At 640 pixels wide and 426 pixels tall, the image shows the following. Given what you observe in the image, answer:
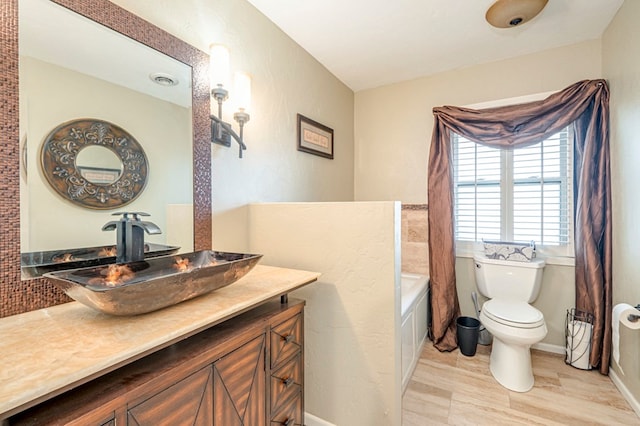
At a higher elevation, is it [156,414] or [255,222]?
[255,222]

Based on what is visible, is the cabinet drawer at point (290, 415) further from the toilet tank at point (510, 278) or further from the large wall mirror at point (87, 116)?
the toilet tank at point (510, 278)

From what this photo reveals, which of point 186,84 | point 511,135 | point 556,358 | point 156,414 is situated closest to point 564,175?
point 511,135

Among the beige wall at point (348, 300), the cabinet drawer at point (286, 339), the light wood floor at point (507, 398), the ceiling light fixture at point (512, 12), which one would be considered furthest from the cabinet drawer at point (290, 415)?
the ceiling light fixture at point (512, 12)

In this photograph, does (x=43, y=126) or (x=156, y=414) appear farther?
(x=43, y=126)

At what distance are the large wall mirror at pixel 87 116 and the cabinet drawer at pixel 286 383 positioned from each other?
2.39 ft

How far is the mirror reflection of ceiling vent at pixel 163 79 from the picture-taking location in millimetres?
1323

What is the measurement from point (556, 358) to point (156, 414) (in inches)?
113

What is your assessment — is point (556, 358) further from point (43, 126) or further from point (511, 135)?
point (43, 126)

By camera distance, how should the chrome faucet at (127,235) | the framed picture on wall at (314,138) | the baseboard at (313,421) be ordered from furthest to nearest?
the framed picture on wall at (314,138), the baseboard at (313,421), the chrome faucet at (127,235)

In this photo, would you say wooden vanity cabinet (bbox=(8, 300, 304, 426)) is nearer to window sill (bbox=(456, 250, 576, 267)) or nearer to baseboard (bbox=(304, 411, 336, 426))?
baseboard (bbox=(304, 411, 336, 426))

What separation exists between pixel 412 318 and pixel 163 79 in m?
2.12

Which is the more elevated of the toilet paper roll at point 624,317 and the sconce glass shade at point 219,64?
the sconce glass shade at point 219,64

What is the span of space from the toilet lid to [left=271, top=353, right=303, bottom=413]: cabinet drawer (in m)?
1.49

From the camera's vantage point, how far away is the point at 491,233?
8.45ft
